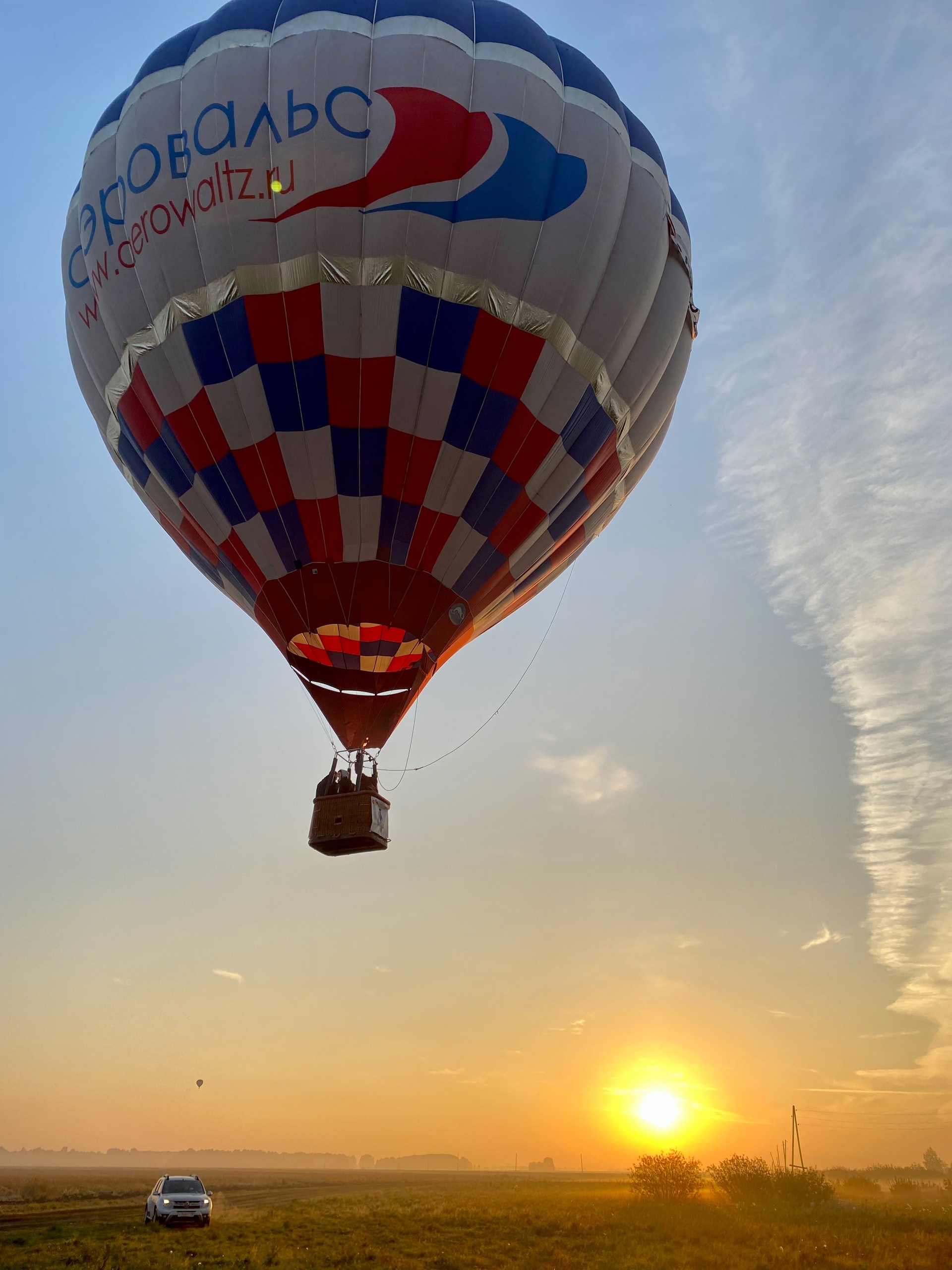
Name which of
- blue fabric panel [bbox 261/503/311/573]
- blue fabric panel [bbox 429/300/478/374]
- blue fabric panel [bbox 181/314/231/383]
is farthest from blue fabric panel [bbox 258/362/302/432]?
blue fabric panel [bbox 429/300/478/374]

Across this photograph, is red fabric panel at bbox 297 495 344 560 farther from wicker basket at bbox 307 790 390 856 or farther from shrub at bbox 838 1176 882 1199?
shrub at bbox 838 1176 882 1199

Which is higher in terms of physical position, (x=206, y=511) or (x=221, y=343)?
(x=221, y=343)

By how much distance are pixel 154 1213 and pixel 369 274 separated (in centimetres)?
1400

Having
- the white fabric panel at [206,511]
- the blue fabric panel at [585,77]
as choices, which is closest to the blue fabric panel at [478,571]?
the white fabric panel at [206,511]

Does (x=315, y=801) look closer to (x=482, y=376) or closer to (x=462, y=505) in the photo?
(x=462, y=505)

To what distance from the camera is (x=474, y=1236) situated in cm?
1348

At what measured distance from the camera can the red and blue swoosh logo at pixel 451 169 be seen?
11633mm

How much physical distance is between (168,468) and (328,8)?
22.6 ft

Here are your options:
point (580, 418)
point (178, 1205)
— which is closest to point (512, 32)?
point (580, 418)

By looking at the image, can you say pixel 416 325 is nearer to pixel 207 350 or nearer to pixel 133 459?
pixel 207 350

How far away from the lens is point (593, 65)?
46.0 feet

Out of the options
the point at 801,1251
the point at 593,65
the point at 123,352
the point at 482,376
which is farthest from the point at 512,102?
the point at 801,1251

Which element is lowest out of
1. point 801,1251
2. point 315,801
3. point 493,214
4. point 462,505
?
point 801,1251

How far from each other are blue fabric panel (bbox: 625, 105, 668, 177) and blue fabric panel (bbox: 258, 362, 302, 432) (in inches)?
259
